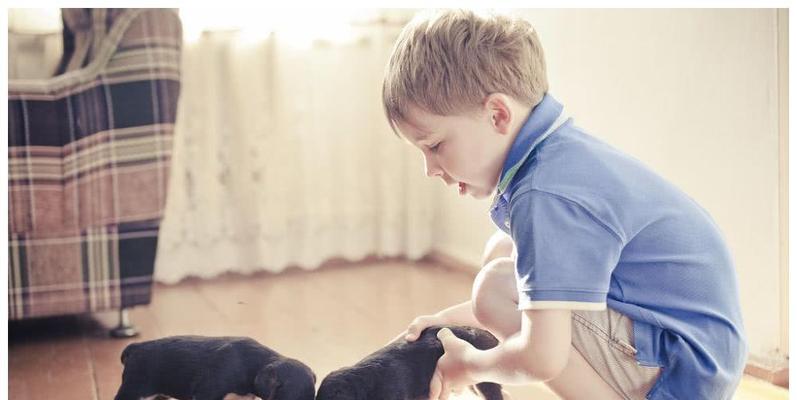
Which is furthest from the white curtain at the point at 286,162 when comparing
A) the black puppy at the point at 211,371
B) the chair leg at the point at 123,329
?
the black puppy at the point at 211,371

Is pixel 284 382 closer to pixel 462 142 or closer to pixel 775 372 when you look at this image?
pixel 462 142

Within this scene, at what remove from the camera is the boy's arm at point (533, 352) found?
0.88 meters

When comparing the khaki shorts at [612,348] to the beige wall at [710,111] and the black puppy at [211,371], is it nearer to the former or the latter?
the black puppy at [211,371]

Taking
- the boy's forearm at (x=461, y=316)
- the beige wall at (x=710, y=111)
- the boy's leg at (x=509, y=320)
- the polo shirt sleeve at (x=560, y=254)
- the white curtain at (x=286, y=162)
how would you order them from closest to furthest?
the polo shirt sleeve at (x=560, y=254), the boy's leg at (x=509, y=320), the boy's forearm at (x=461, y=316), the beige wall at (x=710, y=111), the white curtain at (x=286, y=162)

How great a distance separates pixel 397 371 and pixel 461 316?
147 mm

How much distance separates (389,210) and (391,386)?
1.33 m

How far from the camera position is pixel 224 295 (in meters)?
2.01

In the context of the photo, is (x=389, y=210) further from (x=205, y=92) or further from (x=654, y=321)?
(x=654, y=321)

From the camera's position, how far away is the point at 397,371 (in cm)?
102

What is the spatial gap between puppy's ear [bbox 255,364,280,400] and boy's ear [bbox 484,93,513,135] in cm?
40

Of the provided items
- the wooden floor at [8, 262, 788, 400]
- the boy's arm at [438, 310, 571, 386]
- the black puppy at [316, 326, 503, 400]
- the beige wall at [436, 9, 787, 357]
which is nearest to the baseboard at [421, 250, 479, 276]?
the wooden floor at [8, 262, 788, 400]

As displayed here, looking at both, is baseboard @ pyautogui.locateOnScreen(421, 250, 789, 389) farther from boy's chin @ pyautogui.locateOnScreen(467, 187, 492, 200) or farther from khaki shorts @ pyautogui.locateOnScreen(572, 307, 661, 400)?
boy's chin @ pyautogui.locateOnScreen(467, 187, 492, 200)

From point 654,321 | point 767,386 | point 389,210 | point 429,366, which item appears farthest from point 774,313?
point 389,210

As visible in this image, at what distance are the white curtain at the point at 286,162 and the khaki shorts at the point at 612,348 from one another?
4.48ft
